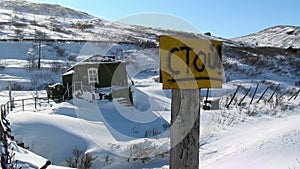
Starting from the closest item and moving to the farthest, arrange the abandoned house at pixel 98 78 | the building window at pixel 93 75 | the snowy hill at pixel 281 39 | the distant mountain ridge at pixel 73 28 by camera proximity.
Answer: the abandoned house at pixel 98 78 < the building window at pixel 93 75 < the distant mountain ridge at pixel 73 28 < the snowy hill at pixel 281 39

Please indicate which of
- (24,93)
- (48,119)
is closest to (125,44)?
(24,93)

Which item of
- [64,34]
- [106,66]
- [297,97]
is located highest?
[64,34]

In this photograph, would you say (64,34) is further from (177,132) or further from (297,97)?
(177,132)

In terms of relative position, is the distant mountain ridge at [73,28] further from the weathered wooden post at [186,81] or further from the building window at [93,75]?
the weathered wooden post at [186,81]

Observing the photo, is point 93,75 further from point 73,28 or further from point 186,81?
point 73,28

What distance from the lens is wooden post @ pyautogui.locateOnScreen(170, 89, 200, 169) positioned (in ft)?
6.04

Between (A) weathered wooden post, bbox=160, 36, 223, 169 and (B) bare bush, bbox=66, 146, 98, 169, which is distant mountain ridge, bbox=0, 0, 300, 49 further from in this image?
(A) weathered wooden post, bbox=160, 36, 223, 169

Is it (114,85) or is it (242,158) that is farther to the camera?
(114,85)

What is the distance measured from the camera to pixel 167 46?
181cm

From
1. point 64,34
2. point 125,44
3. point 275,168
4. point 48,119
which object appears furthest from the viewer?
point 64,34

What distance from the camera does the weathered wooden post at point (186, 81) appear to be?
1.81 m

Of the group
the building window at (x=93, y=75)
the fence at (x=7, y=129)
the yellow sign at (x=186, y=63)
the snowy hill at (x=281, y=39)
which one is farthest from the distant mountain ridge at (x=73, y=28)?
the yellow sign at (x=186, y=63)

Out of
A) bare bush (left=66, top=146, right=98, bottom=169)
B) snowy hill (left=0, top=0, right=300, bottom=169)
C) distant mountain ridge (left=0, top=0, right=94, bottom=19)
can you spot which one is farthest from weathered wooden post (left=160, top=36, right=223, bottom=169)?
distant mountain ridge (left=0, top=0, right=94, bottom=19)

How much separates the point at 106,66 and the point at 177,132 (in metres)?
19.4
